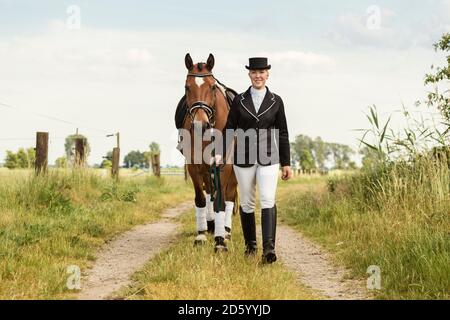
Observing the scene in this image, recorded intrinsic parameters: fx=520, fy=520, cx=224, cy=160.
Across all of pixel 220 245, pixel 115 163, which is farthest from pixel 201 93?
pixel 115 163

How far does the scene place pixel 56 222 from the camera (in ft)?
29.7

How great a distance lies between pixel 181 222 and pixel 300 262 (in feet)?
14.5

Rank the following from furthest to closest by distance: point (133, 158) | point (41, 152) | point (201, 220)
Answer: point (133, 158) → point (41, 152) → point (201, 220)

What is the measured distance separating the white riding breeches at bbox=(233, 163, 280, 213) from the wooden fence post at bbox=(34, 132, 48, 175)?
8289 mm

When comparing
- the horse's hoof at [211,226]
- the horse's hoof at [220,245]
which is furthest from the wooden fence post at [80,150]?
the horse's hoof at [220,245]

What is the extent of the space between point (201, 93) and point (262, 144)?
1236mm

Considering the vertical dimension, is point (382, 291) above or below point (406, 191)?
below

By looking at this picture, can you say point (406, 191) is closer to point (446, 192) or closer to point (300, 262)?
point (446, 192)

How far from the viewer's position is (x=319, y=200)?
12.3 metres

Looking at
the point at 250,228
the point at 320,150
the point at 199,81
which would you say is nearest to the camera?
the point at 250,228

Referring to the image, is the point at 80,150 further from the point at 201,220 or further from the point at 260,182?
the point at 260,182

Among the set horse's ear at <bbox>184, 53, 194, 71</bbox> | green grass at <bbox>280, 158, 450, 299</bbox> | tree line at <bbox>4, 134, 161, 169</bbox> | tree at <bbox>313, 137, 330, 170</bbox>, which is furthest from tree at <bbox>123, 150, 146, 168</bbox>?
horse's ear at <bbox>184, 53, 194, 71</bbox>

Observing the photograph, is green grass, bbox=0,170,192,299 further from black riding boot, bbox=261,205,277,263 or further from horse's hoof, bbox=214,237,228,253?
black riding boot, bbox=261,205,277,263
